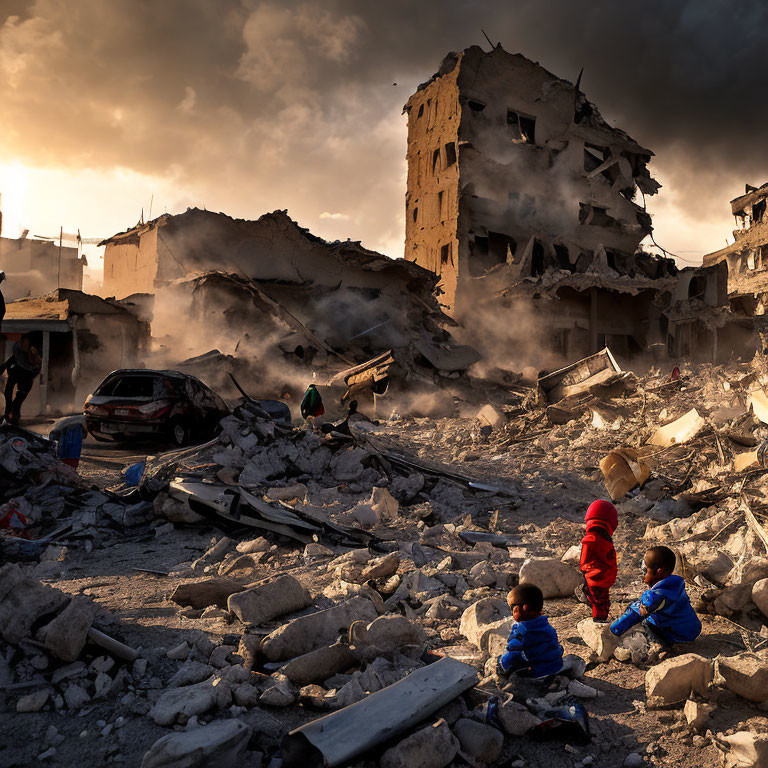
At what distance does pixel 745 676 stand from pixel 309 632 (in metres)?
2.18

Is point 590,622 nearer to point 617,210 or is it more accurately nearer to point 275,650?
point 275,650

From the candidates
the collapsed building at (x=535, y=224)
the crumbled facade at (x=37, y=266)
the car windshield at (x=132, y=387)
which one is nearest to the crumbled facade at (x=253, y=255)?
the collapsed building at (x=535, y=224)

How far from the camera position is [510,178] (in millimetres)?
29156

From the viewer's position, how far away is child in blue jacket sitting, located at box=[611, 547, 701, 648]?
3225 millimetres

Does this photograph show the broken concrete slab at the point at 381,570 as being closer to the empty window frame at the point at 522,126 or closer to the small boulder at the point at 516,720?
the small boulder at the point at 516,720

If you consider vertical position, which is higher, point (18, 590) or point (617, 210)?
point (617, 210)

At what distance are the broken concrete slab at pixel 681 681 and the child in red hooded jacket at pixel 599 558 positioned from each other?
0.92 metres

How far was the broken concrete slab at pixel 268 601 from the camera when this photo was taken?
344 cm

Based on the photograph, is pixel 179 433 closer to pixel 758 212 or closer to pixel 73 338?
Answer: pixel 73 338

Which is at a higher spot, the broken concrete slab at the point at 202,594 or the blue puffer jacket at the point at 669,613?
the blue puffer jacket at the point at 669,613

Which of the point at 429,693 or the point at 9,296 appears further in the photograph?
the point at 9,296

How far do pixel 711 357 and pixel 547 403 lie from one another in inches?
926

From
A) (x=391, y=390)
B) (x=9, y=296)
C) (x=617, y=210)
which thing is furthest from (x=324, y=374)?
(x=9, y=296)

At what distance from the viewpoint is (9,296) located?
41062mm
